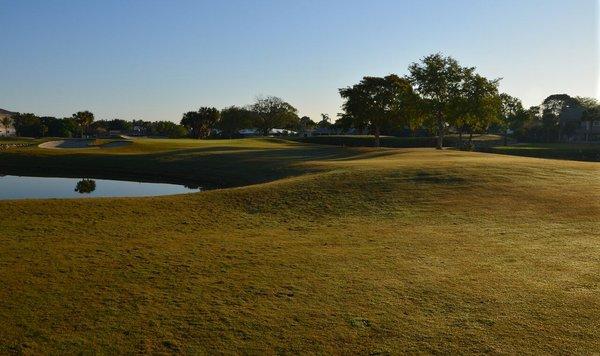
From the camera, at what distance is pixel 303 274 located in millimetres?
12336

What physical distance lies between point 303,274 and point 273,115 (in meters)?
160

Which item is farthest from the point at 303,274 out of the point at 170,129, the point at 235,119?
the point at 170,129

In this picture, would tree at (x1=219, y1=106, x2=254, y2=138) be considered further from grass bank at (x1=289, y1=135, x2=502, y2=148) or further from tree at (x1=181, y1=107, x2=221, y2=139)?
grass bank at (x1=289, y1=135, x2=502, y2=148)

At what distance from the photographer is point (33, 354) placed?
26.1 feet

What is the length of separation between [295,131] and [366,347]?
184 metres

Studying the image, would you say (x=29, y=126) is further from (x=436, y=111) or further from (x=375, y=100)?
(x=436, y=111)

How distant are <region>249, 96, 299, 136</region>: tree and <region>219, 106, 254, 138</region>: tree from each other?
10.9 feet

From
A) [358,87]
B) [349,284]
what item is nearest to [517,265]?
[349,284]

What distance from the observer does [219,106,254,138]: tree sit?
533 ft

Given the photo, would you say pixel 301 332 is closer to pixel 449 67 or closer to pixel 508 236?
pixel 508 236

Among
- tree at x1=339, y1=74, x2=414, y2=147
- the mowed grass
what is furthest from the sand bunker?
the mowed grass

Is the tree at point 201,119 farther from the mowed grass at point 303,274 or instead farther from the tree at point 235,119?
the mowed grass at point 303,274

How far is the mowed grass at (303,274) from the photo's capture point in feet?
28.8

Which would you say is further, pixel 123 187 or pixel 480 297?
pixel 123 187
